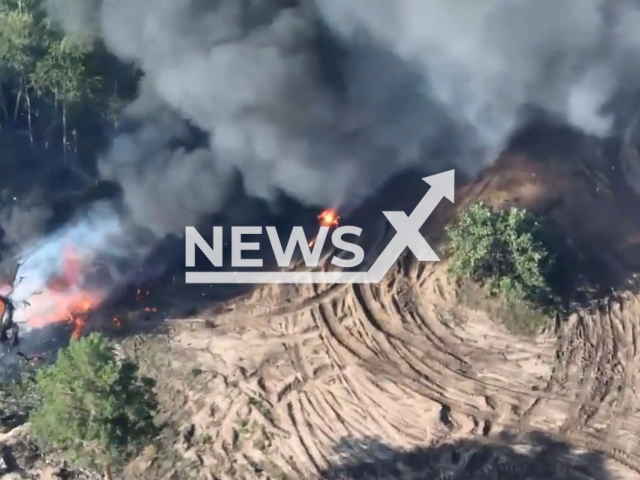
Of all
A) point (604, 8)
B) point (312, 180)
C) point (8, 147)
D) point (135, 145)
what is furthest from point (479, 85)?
point (8, 147)

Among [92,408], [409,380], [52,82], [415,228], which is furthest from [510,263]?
[52,82]

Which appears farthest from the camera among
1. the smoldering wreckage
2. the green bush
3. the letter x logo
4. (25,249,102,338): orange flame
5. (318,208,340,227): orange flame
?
(318,208,340,227): orange flame

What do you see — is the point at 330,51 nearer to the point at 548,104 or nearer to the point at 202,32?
the point at 202,32

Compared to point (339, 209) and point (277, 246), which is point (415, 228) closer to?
point (339, 209)

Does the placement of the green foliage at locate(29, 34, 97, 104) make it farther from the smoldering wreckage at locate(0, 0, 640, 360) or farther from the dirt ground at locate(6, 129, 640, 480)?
the dirt ground at locate(6, 129, 640, 480)

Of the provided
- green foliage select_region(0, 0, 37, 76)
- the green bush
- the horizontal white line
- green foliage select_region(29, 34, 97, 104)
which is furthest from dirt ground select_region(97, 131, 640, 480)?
green foliage select_region(0, 0, 37, 76)
